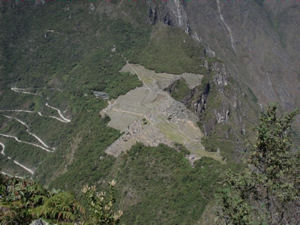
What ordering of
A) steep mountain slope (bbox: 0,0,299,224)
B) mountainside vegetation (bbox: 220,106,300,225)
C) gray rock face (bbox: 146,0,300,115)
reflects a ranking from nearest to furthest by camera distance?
mountainside vegetation (bbox: 220,106,300,225) → steep mountain slope (bbox: 0,0,299,224) → gray rock face (bbox: 146,0,300,115)

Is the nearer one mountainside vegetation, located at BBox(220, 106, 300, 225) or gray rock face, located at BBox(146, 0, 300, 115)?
mountainside vegetation, located at BBox(220, 106, 300, 225)

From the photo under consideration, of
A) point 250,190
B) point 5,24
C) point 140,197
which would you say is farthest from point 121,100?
point 5,24

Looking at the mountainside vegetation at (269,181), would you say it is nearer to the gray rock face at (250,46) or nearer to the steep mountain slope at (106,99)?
the steep mountain slope at (106,99)

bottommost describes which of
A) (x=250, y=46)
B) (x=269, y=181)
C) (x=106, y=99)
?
(x=250, y=46)

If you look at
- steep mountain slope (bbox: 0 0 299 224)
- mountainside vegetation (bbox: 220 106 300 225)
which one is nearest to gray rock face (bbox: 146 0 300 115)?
steep mountain slope (bbox: 0 0 299 224)

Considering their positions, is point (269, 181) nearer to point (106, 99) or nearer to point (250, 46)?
point (106, 99)

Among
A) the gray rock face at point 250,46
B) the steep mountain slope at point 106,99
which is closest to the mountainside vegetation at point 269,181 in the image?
the steep mountain slope at point 106,99

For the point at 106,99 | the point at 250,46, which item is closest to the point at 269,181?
the point at 106,99

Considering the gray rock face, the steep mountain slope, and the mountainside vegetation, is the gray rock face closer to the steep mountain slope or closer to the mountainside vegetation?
the steep mountain slope

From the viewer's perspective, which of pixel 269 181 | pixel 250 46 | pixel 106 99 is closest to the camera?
pixel 269 181
